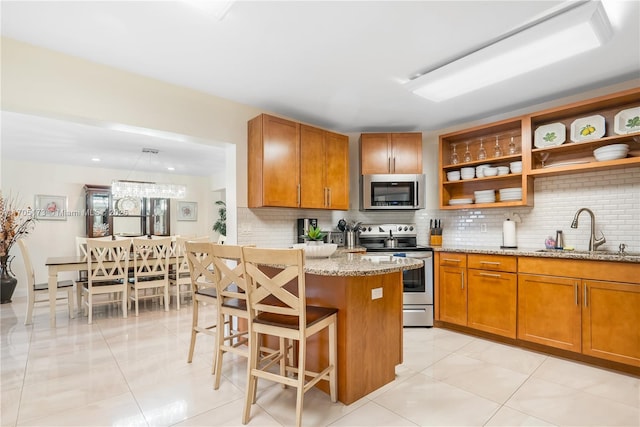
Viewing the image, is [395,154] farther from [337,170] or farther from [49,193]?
[49,193]

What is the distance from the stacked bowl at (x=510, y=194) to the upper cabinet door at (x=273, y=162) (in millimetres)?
2245

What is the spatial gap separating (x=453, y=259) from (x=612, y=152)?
165cm

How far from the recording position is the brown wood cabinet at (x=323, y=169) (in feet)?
Result: 11.9

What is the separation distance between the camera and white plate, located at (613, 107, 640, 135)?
2706 mm

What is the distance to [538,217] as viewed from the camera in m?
3.42

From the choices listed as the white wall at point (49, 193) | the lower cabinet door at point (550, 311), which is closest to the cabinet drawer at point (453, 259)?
the lower cabinet door at point (550, 311)

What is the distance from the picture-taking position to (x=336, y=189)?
13.0 feet

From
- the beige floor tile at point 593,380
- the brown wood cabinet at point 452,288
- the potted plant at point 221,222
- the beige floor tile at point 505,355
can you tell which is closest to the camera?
the beige floor tile at point 593,380

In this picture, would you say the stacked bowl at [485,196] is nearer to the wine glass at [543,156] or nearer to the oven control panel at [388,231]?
the wine glass at [543,156]

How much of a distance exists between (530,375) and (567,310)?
2.27ft

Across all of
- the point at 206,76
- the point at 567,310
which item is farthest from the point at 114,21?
the point at 567,310

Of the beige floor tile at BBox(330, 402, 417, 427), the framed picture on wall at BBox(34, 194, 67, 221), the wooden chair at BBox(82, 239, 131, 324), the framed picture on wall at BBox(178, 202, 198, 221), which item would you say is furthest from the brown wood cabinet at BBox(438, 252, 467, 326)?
the framed picture on wall at BBox(34, 194, 67, 221)

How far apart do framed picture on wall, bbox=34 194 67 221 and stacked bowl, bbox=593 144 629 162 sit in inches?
318

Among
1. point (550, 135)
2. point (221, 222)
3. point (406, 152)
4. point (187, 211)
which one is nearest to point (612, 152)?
point (550, 135)
